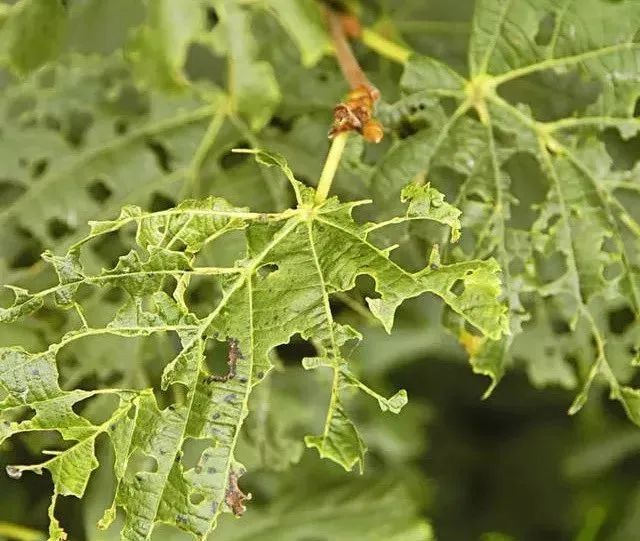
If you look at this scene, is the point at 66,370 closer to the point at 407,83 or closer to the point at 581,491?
the point at 407,83

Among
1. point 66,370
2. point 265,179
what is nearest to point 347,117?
Result: point 265,179

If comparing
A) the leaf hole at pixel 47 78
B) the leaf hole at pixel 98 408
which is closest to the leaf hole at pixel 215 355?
the leaf hole at pixel 98 408

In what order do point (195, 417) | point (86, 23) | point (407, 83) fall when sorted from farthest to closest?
1. point (86, 23)
2. point (407, 83)
3. point (195, 417)

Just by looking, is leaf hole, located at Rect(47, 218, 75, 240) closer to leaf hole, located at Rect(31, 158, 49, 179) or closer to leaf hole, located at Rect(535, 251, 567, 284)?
leaf hole, located at Rect(31, 158, 49, 179)

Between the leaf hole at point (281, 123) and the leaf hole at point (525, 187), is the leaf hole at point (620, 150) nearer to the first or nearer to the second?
the leaf hole at point (525, 187)

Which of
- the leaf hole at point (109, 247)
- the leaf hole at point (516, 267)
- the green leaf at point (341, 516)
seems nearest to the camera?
the leaf hole at point (516, 267)

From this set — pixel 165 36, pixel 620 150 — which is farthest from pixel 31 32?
pixel 620 150
